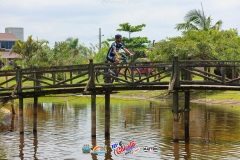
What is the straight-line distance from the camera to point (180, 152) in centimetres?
2723

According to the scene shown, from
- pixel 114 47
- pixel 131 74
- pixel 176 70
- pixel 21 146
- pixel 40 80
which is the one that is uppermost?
pixel 114 47

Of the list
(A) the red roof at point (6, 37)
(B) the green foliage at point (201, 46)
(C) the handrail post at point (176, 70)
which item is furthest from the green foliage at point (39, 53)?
(C) the handrail post at point (176, 70)

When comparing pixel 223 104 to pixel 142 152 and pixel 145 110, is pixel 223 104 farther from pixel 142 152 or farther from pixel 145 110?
pixel 142 152

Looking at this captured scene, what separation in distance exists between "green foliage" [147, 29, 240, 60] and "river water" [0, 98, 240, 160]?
10084 mm

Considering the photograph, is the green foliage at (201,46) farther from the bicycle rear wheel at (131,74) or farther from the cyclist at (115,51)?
the cyclist at (115,51)

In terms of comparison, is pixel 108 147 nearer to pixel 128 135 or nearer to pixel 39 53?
pixel 128 135

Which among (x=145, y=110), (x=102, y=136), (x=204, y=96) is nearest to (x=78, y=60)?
(x=204, y=96)

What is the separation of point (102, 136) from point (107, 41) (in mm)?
76517

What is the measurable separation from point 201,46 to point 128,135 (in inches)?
1085

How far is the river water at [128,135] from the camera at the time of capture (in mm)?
26891

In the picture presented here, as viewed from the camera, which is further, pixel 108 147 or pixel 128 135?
pixel 128 135

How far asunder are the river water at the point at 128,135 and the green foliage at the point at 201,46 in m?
10.1

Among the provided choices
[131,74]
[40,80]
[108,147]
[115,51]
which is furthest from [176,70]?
[40,80]

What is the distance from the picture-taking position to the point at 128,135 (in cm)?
3278
